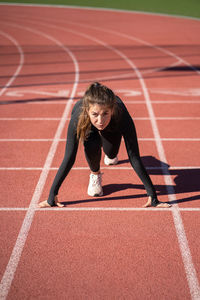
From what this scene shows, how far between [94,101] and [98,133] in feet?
1.90

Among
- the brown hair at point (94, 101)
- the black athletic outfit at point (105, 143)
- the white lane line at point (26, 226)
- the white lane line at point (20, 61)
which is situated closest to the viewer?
the white lane line at point (26, 226)

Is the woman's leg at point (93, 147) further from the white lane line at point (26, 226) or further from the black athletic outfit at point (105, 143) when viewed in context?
the white lane line at point (26, 226)

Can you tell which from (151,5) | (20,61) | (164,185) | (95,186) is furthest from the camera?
(151,5)

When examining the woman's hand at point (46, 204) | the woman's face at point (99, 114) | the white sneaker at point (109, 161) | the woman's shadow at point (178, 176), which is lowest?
the woman's shadow at point (178, 176)

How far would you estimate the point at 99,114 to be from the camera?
10.7 ft

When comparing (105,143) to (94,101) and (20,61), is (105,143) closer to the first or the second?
(94,101)

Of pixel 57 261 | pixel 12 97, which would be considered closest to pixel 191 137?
pixel 57 261

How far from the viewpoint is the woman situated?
10.7 feet

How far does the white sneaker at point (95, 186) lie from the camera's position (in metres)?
4.03

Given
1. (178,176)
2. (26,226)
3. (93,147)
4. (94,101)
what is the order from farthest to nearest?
(178,176)
(93,147)
(26,226)
(94,101)

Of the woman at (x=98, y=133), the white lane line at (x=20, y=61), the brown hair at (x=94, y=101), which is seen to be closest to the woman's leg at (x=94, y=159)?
the woman at (x=98, y=133)

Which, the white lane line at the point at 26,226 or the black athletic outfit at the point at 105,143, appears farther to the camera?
the black athletic outfit at the point at 105,143

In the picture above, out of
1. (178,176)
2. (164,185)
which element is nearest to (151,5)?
(178,176)

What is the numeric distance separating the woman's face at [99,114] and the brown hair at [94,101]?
32mm
